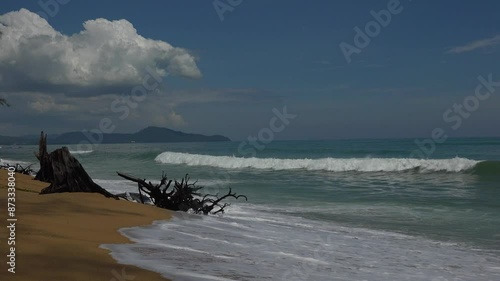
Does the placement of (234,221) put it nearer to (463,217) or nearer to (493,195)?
(463,217)

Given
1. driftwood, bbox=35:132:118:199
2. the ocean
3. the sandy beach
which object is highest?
driftwood, bbox=35:132:118:199

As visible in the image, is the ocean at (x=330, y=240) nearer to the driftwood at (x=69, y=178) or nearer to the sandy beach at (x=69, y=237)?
the sandy beach at (x=69, y=237)

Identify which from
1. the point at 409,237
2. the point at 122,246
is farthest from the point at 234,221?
the point at 122,246

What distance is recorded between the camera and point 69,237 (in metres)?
5.39

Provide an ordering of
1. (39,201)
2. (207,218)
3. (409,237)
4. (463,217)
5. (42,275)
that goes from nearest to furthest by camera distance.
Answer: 1. (42,275)
2. (39,201)
3. (409,237)
4. (207,218)
5. (463,217)

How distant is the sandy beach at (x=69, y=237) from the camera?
3.89 metres

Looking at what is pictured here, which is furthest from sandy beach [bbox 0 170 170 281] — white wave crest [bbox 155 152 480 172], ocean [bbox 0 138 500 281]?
white wave crest [bbox 155 152 480 172]

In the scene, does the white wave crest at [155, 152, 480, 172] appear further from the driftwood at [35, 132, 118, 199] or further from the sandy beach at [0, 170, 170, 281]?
the sandy beach at [0, 170, 170, 281]

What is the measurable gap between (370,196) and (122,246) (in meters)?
14.0

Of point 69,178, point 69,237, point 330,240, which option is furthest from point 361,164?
point 69,237

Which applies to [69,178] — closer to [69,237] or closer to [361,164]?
[69,237]

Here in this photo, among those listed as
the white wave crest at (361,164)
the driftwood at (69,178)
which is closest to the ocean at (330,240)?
the driftwood at (69,178)

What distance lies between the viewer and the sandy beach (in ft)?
12.8

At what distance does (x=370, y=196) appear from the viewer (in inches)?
716
